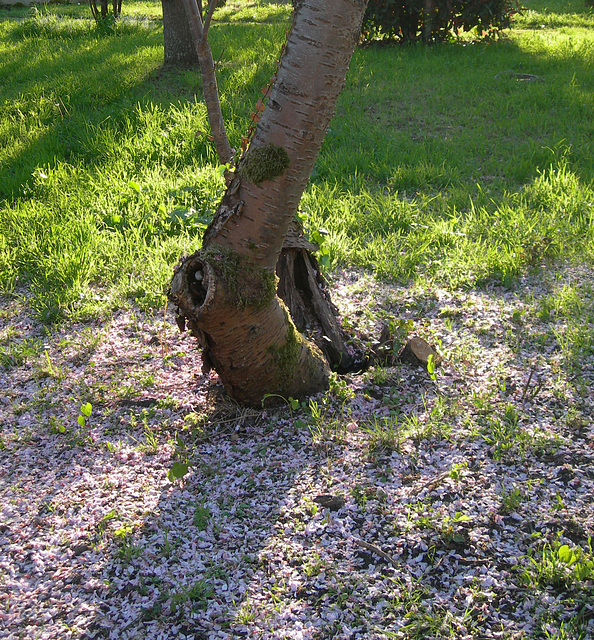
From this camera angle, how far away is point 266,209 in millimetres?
2408

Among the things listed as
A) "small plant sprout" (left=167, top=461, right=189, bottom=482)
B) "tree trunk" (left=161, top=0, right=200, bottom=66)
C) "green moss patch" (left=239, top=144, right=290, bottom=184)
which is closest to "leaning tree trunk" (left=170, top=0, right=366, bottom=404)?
"green moss patch" (left=239, top=144, right=290, bottom=184)

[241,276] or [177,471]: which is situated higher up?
[241,276]

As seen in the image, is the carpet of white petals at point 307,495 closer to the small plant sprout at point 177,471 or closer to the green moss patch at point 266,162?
the small plant sprout at point 177,471

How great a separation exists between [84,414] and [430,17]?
8105 mm

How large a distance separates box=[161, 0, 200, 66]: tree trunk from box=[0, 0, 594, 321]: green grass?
0.72 ft

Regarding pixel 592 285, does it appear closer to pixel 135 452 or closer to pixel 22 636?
pixel 135 452

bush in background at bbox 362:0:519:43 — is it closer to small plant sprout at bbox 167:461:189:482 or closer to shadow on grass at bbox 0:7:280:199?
shadow on grass at bbox 0:7:280:199

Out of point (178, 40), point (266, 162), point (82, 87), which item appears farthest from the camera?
point (178, 40)

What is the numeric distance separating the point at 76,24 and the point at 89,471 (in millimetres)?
10028

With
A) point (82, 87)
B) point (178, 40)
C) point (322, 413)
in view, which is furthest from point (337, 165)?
point (178, 40)

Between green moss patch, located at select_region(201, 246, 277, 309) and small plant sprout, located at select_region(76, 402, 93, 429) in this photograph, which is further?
small plant sprout, located at select_region(76, 402, 93, 429)

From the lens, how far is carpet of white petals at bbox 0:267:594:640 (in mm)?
2025

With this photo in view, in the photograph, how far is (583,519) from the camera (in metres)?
2.24

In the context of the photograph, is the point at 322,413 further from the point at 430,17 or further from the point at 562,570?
the point at 430,17
